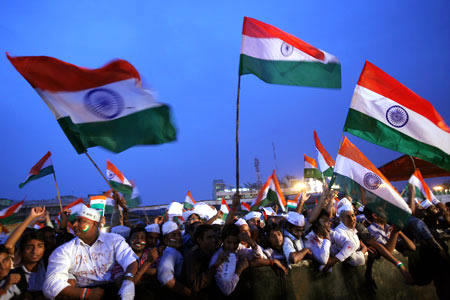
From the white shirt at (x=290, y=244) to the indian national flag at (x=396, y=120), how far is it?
2.01m

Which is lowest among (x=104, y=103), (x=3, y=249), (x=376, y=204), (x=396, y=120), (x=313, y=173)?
(x=313, y=173)

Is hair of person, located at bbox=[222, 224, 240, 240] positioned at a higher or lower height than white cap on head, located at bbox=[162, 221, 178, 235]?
higher

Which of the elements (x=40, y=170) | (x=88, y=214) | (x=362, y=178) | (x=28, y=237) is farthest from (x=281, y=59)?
(x=40, y=170)

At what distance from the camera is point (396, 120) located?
431 centimetres

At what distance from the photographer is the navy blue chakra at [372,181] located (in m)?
4.29

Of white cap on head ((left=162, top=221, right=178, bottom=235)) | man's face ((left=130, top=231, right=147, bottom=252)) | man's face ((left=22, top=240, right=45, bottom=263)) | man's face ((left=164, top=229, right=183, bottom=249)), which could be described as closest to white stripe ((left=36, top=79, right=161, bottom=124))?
man's face ((left=22, top=240, right=45, bottom=263))

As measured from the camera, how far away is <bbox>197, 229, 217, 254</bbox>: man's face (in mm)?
3900

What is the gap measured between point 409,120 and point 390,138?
1.25 feet

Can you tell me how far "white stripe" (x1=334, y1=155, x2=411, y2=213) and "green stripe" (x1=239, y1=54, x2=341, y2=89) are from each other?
57.1 inches

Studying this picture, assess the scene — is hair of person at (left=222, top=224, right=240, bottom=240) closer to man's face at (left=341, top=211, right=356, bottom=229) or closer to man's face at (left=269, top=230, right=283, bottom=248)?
man's face at (left=269, top=230, right=283, bottom=248)

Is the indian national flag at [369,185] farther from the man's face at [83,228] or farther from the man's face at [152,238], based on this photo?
the man's face at [83,228]

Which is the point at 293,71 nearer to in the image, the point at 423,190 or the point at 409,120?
the point at 409,120

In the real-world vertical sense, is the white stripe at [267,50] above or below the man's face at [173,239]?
above

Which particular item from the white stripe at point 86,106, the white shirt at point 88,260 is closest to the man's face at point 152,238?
the white shirt at point 88,260
